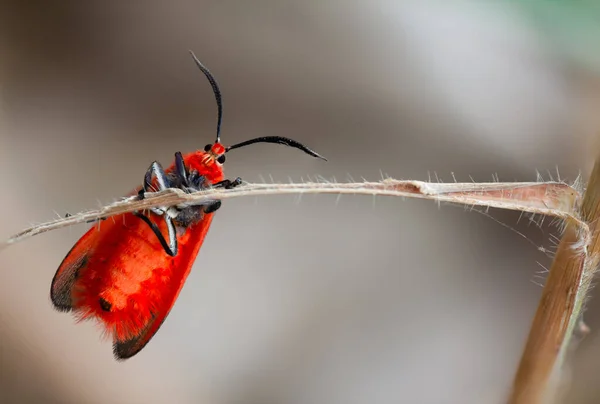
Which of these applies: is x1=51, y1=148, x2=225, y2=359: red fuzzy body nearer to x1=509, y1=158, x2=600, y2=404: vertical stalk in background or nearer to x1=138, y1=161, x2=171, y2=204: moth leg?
x1=138, y1=161, x2=171, y2=204: moth leg

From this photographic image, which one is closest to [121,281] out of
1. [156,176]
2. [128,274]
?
[128,274]

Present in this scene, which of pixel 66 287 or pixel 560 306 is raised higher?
pixel 560 306

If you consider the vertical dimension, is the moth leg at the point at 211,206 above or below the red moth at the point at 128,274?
above

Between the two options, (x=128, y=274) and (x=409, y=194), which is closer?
(x=409, y=194)

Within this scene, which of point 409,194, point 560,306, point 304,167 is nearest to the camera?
point 409,194

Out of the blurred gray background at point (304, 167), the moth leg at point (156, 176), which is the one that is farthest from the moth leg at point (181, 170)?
the blurred gray background at point (304, 167)

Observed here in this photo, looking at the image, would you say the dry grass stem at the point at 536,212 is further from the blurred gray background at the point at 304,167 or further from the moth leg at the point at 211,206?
the blurred gray background at the point at 304,167

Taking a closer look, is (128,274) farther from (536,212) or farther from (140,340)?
(536,212)

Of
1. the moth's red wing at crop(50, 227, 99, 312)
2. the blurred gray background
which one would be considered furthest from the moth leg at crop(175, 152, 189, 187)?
the blurred gray background
